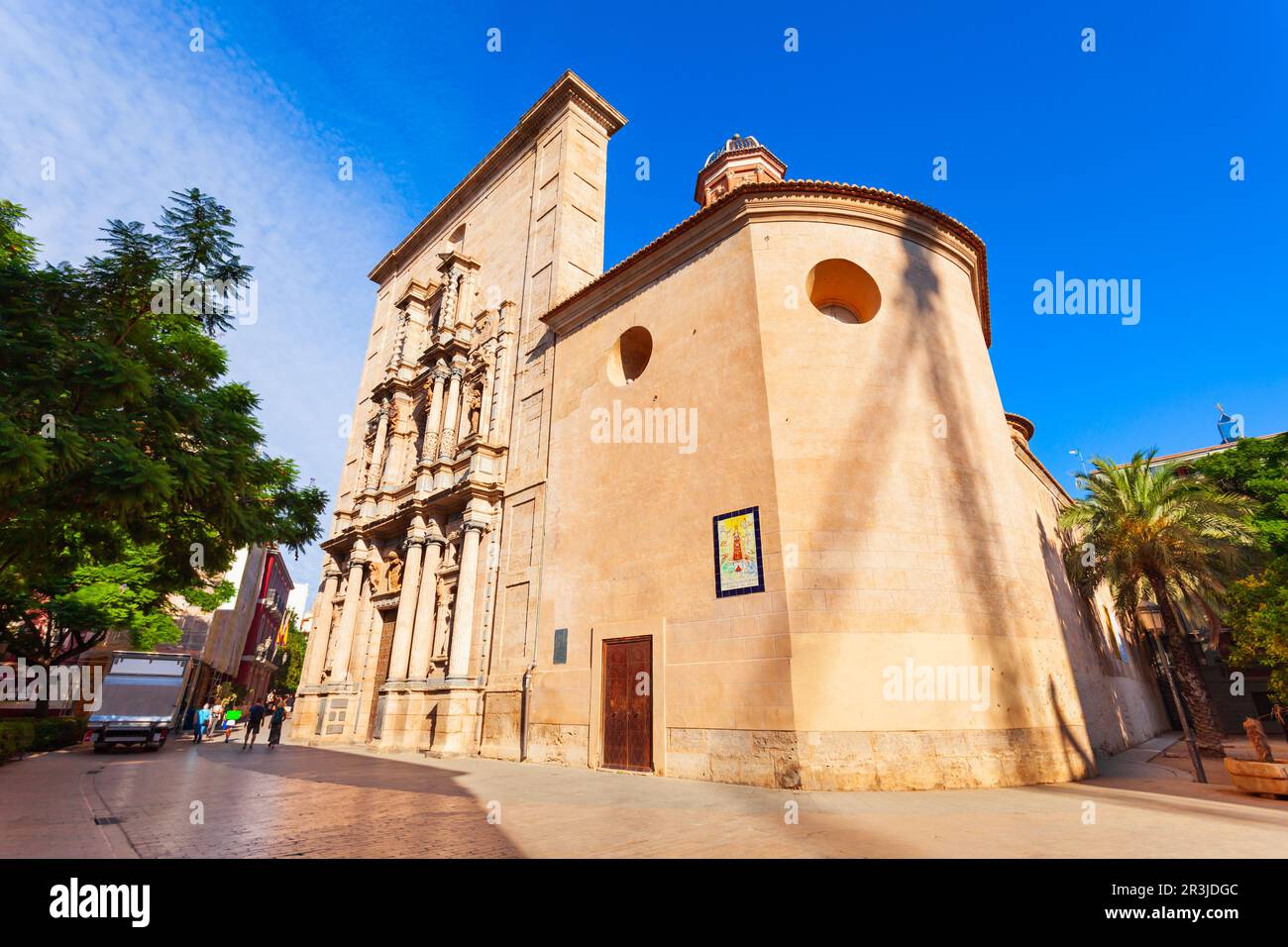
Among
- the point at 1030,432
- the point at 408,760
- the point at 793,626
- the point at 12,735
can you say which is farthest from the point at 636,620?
the point at 1030,432

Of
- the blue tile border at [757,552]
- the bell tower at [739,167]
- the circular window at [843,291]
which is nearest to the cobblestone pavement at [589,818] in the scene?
the blue tile border at [757,552]

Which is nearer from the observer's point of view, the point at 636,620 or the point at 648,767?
the point at 648,767

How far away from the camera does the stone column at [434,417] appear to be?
74.0 feet

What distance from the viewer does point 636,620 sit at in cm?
1340

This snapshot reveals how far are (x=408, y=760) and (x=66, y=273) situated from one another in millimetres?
12574

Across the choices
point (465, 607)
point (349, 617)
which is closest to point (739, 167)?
point (465, 607)

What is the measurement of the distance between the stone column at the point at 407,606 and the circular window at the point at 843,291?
15.0 m

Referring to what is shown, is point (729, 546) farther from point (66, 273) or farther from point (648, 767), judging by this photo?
point (66, 273)

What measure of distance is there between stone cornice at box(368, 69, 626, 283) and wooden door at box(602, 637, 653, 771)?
2109 cm

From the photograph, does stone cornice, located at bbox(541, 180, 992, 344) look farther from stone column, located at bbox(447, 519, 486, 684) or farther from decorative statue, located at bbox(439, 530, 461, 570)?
decorative statue, located at bbox(439, 530, 461, 570)

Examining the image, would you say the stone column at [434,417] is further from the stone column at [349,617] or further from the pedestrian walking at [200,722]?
the pedestrian walking at [200,722]

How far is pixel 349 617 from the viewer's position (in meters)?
23.4

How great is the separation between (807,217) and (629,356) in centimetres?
591

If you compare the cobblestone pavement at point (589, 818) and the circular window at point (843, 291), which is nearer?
the cobblestone pavement at point (589, 818)
